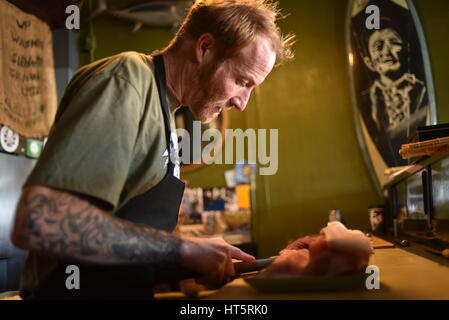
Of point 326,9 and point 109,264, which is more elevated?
point 326,9

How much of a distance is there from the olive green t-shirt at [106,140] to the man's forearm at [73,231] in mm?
31

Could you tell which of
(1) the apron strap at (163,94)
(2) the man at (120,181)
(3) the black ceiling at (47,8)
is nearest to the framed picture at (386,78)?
(2) the man at (120,181)

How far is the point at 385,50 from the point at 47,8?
2.65 metres

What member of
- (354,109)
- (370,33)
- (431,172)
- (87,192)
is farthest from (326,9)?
(87,192)

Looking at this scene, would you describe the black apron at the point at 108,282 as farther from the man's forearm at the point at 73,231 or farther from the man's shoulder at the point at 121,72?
the man's shoulder at the point at 121,72

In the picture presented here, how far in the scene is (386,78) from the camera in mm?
3221

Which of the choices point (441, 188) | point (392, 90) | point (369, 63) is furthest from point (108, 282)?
point (369, 63)

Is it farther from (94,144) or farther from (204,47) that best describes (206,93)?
(94,144)

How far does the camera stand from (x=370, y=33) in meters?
3.35

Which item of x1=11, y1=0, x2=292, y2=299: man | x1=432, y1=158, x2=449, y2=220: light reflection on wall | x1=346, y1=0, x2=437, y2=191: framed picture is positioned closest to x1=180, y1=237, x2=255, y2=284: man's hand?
x1=11, y1=0, x2=292, y2=299: man

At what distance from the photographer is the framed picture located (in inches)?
110

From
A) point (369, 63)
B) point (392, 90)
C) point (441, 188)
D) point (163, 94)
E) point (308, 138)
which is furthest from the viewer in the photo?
point (308, 138)
